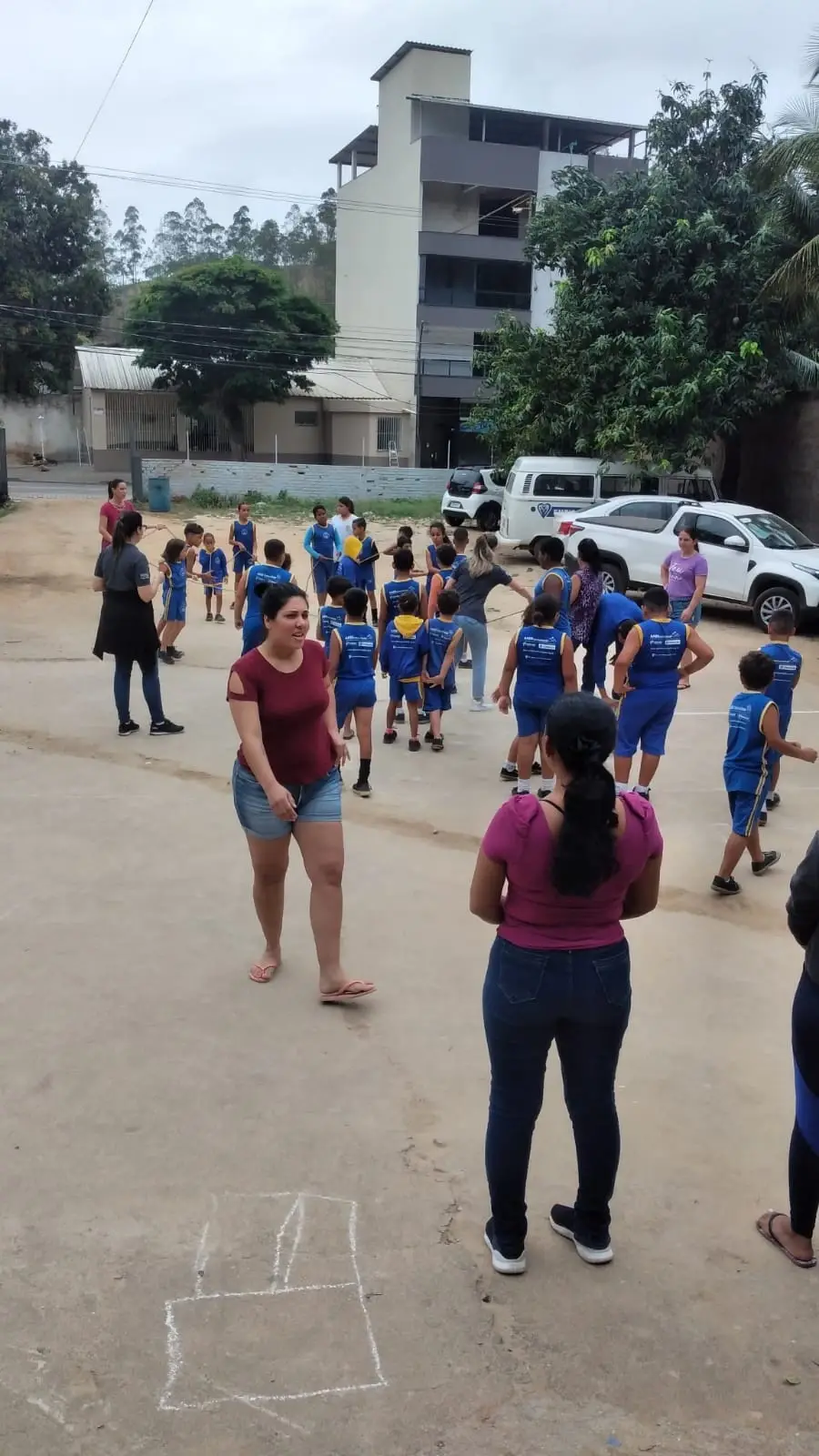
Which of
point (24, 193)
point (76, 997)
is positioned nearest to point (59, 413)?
point (24, 193)

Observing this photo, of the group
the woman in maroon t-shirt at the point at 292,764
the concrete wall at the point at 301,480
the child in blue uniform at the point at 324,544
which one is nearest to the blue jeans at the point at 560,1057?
the woman in maroon t-shirt at the point at 292,764

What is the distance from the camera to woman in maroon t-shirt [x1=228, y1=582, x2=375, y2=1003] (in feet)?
14.0

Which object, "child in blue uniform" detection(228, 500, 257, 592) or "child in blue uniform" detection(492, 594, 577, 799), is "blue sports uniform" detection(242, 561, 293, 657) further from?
"child in blue uniform" detection(228, 500, 257, 592)

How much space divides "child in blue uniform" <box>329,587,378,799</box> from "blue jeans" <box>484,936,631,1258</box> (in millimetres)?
4450

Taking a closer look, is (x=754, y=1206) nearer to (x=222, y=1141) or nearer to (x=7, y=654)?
(x=222, y=1141)

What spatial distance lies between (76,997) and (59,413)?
39.4m

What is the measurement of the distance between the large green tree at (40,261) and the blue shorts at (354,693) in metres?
30.5

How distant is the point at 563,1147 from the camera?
3686mm

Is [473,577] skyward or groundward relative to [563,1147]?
skyward

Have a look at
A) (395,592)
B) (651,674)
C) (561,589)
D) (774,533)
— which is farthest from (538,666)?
(774,533)

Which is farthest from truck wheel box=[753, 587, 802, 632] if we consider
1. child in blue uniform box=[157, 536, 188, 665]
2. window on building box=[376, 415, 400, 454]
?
window on building box=[376, 415, 400, 454]

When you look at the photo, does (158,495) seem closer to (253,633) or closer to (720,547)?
(720,547)

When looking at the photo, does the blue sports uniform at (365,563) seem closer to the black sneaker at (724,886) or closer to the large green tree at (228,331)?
the black sneaker at (724,886)

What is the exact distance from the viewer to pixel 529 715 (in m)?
7.32
